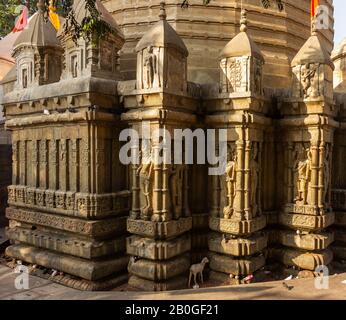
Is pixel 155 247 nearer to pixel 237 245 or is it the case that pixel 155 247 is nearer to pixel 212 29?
pixel 237 245

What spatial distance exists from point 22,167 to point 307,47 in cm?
794

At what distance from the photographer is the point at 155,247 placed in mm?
7461

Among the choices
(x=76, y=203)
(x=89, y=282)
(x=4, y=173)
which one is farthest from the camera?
(x=4, y=173)

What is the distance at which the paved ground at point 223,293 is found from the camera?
6477 mm

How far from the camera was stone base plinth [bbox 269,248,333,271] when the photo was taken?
27.6 feet

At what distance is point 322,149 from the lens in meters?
8.45

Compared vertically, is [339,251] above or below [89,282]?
above

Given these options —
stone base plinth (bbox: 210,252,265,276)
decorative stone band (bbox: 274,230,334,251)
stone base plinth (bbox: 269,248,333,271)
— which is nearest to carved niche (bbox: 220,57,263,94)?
decorative stone band (bbox: 274,230,334,251)

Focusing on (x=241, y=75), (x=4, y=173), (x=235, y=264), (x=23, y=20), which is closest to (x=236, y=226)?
(x=235, y=264)

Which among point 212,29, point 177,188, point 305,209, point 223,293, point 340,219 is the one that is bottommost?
point 223,293

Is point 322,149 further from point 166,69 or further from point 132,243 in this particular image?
point 132,243

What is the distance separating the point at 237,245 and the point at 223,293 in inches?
61.2

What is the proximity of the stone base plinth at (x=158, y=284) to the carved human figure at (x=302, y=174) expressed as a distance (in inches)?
132
